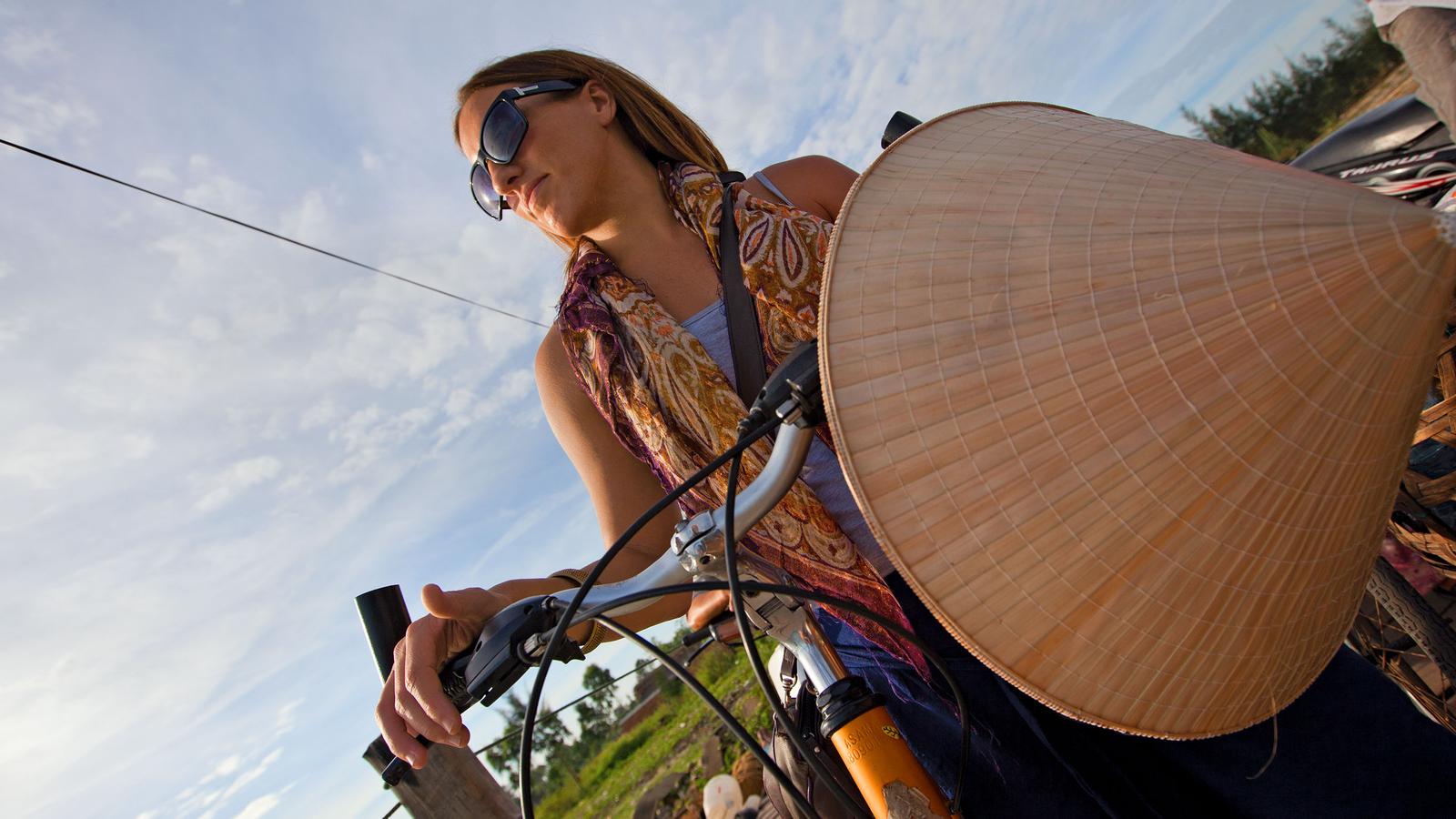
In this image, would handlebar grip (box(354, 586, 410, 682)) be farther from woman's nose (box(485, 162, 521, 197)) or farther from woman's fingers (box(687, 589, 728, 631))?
woman's nose (box(485, 162, 521, 197))

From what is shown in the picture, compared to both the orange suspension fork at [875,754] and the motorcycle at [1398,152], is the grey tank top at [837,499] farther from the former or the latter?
the motorcycle at [1398,152]

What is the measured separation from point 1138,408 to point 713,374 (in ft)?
3.11

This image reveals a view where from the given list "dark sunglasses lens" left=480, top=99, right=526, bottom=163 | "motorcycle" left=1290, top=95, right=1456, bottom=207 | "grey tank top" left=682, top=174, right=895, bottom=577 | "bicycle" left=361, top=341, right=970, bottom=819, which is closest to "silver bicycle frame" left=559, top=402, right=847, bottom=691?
"bicycle" left=361, top=341, right=970, bottom=819

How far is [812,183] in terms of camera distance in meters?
1.88

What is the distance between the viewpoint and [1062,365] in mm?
627

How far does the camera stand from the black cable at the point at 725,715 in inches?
35.6

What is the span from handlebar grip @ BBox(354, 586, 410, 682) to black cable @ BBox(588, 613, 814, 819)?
44cm

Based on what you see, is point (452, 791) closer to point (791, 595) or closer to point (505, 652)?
point (505, 652)

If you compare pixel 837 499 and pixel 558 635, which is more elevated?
pixel 558 635

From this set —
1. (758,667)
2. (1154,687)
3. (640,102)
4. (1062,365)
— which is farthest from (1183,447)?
(640,102)

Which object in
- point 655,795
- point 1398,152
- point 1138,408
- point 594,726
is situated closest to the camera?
point 1138,408

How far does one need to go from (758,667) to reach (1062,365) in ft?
1.59

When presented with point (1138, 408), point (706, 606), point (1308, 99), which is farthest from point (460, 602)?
point (1308, 99)

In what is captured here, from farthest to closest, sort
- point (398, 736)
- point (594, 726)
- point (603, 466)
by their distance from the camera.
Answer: point (594, 726) → point (603, 466) → point (398, 736)
